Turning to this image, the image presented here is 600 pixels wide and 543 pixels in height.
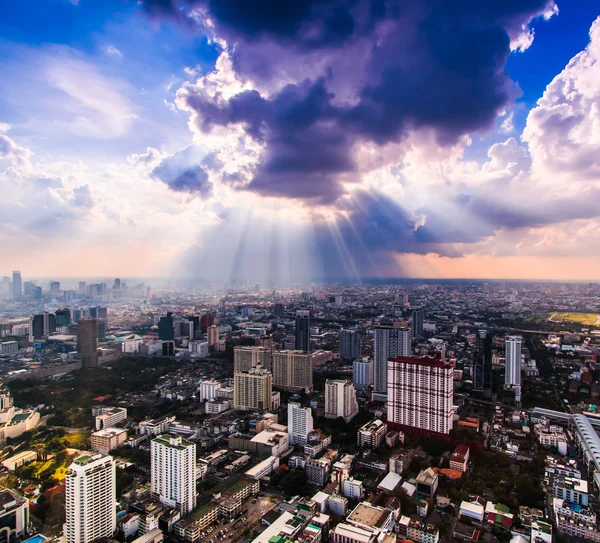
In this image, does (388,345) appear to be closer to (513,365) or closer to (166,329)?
(513,365)

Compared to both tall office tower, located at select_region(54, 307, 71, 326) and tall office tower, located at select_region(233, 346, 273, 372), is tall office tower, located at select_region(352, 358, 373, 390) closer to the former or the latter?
tall office tower, located at select_region(233, 346, 273, 372)

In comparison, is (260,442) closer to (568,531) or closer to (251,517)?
(251,517)

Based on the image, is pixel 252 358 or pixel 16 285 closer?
pixel 252 358

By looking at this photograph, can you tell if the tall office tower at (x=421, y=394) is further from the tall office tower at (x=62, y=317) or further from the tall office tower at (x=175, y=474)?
the tall office tower at (x=62, y=317)

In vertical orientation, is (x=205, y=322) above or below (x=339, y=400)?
above

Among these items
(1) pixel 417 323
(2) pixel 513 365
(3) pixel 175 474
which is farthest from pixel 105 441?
(1) pixel 417 323

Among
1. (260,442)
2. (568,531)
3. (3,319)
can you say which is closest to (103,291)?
(3,319)

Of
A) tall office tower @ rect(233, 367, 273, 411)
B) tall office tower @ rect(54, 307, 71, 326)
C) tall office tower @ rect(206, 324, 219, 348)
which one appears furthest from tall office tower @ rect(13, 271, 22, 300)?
tall office tower @ rect(233, 367, 273, 411)
